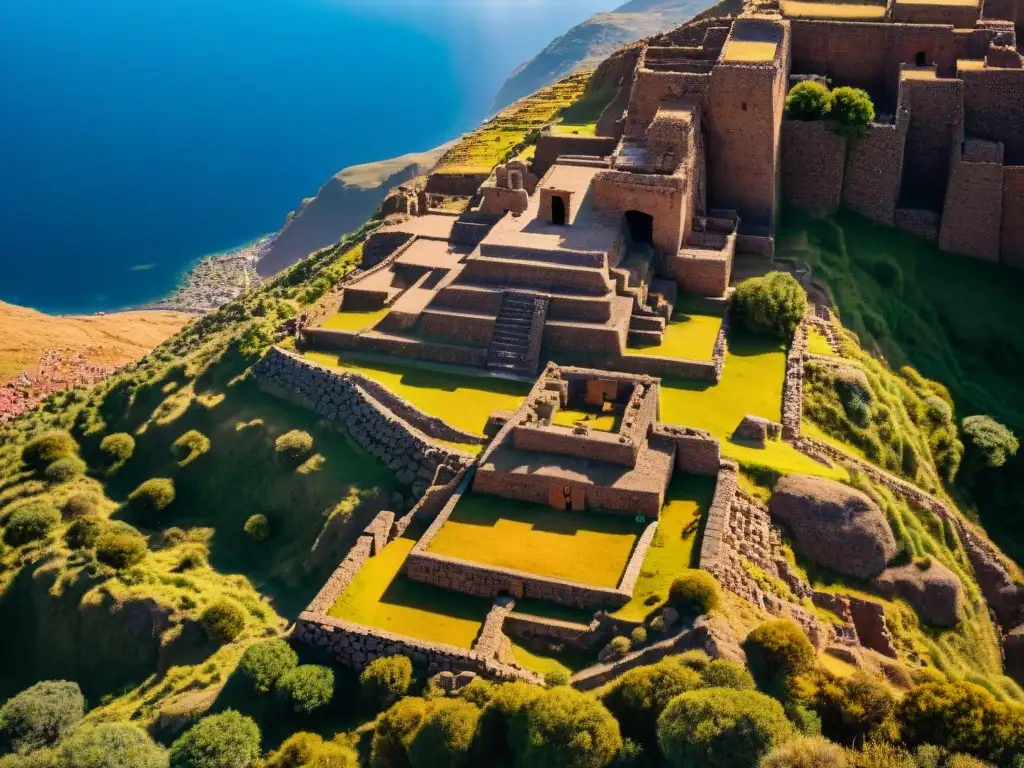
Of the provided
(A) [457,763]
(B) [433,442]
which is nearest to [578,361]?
(B) [433,442]

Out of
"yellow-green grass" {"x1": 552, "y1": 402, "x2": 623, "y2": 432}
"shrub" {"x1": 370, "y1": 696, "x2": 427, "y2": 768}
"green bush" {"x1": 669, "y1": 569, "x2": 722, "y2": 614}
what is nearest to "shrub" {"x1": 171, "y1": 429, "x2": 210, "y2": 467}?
"yellow-green grass" {"x1": 552, "y1": 402, "x2": 623, "y2": 432}

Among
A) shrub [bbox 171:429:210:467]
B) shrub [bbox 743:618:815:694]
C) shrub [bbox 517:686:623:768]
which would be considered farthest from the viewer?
shrub [bbox 171:429:210:467]

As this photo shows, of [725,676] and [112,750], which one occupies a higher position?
[725,676]

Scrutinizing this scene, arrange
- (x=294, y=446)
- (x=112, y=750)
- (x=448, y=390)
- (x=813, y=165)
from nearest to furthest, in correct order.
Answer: (x=112, y=750), (x=294, y=446), (x=448, y=390), (x=813, y=165)

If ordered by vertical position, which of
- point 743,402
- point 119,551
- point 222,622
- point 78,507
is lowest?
point 78,507

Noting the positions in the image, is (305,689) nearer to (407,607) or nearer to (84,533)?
(407,607)

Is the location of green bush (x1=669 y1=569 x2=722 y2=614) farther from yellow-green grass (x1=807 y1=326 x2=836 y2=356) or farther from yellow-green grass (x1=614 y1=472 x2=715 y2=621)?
yellow-green grass (x1=807 y1=326 x2=836 y2=356)

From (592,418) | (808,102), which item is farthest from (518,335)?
(808,102)
